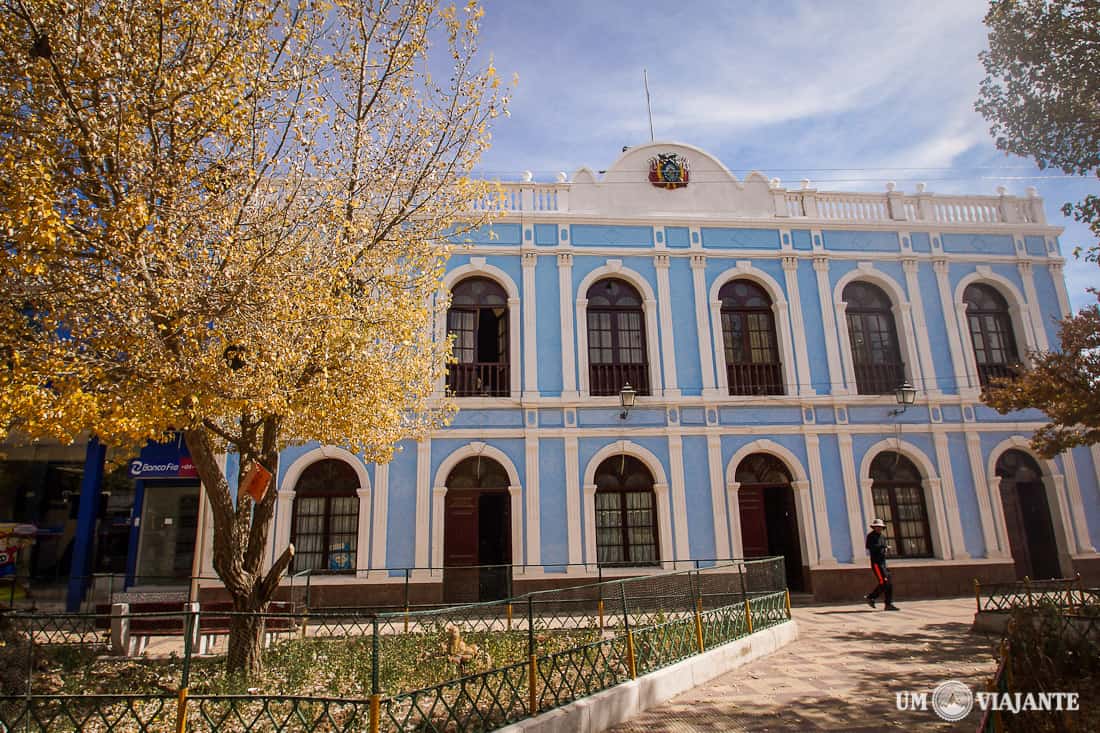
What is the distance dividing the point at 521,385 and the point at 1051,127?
961cm

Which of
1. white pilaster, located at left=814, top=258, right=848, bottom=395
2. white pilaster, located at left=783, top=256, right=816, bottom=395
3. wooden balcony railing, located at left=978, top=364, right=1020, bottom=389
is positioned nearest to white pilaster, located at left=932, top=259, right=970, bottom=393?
wooden balcony railing, located at left=978, top=364, right=1020, bottom=389

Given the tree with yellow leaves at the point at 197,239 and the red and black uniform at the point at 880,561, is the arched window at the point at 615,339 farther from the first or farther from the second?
the tree with yellow leaves at the point at 197,239

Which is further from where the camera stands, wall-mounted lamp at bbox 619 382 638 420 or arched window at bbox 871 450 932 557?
arched window at bbox 871 450 932 557

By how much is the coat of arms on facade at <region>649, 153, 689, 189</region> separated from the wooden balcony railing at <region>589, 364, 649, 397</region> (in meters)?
4.39

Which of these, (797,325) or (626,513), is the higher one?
(797,325)

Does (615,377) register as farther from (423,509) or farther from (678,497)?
(423,509)

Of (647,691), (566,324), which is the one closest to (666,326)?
(566,324)

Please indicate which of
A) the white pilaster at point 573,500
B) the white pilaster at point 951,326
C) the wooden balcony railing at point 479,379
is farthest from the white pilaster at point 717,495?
the white pilaster at point 951,326

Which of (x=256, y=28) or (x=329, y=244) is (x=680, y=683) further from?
(x=256, y=28)

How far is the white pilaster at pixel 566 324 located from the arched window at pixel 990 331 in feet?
31.4

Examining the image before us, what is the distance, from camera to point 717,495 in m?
13.9

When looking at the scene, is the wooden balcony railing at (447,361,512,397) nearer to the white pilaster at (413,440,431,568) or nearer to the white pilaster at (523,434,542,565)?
the white pilaster at (523,434,542,565)

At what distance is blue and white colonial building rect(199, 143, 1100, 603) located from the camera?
1342 centimetres

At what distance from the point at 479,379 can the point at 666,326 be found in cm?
430
